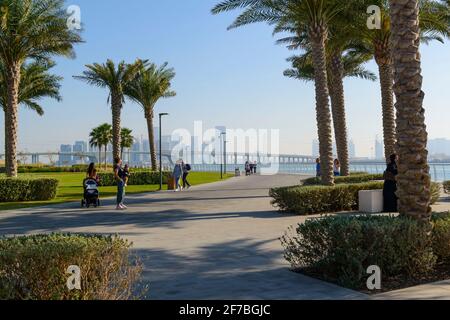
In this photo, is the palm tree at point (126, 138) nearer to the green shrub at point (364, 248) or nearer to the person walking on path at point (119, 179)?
the person walking on path at point (119, 179)

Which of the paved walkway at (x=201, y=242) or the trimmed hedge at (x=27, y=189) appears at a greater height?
the trimmed hedge at (x=27, y=189)

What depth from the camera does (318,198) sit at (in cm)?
1534

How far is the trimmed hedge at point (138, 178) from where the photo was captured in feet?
118

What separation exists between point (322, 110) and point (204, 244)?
8.97m

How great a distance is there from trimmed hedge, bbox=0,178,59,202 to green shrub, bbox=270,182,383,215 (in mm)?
11384

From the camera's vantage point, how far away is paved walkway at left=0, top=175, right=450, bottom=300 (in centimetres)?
620

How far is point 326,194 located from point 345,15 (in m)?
8.55

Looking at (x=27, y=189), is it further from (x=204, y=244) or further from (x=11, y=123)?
(x=204, y=244)

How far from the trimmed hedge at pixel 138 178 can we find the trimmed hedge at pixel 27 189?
13331 millimetres

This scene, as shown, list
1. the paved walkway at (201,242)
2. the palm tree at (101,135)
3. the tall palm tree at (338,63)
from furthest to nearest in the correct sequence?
the palm tree at (101,135), the tall palm tree at (338,63), the paved walkway at (201,242)

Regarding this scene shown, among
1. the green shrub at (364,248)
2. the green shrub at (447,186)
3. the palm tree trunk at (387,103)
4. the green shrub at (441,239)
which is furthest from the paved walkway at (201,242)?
the green shrub at (447,186)

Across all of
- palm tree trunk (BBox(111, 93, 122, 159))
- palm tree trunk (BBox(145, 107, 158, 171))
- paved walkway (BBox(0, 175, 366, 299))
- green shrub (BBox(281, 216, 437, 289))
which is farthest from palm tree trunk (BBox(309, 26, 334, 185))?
palm tree trunk (BBox(145, 107, 158, 171))

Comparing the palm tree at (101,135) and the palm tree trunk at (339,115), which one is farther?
the palm tree at (101,135)

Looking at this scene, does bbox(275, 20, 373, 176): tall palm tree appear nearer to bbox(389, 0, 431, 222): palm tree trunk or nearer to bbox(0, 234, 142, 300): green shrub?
bbox(389, 0, 431, 222): palm tree trunk
